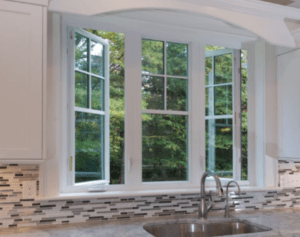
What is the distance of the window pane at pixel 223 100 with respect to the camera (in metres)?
3.07

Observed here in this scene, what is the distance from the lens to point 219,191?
7.73 ft

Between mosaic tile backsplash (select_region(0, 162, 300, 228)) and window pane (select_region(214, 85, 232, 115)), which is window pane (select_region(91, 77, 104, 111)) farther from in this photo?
window pane (select_region(214, 85, 232, 115))

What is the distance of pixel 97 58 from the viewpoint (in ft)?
8.78

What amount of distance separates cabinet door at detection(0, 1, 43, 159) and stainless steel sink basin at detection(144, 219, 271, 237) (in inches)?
40.3

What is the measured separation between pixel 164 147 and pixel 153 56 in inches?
28.4

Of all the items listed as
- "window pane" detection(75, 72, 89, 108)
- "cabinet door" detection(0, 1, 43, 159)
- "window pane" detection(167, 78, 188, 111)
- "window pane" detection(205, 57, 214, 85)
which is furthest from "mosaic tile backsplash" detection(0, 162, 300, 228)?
"window pane" detection(205, 57, 214, 85)

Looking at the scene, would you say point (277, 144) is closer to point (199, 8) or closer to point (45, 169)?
point (199, 8)

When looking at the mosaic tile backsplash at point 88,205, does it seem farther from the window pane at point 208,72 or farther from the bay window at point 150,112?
the window pane at point 208,72

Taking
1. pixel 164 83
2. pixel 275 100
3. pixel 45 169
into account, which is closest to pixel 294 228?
pixel 275 100

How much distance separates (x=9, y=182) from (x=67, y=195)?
366 millimetres

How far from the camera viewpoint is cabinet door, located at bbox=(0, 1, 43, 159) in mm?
1898

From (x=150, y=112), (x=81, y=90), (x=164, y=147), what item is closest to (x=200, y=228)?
(x=164, y=147)

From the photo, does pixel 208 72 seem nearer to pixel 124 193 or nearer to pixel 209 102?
pixel 209 102

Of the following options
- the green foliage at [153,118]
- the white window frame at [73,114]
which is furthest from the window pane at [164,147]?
the white window frame at [73,114]
